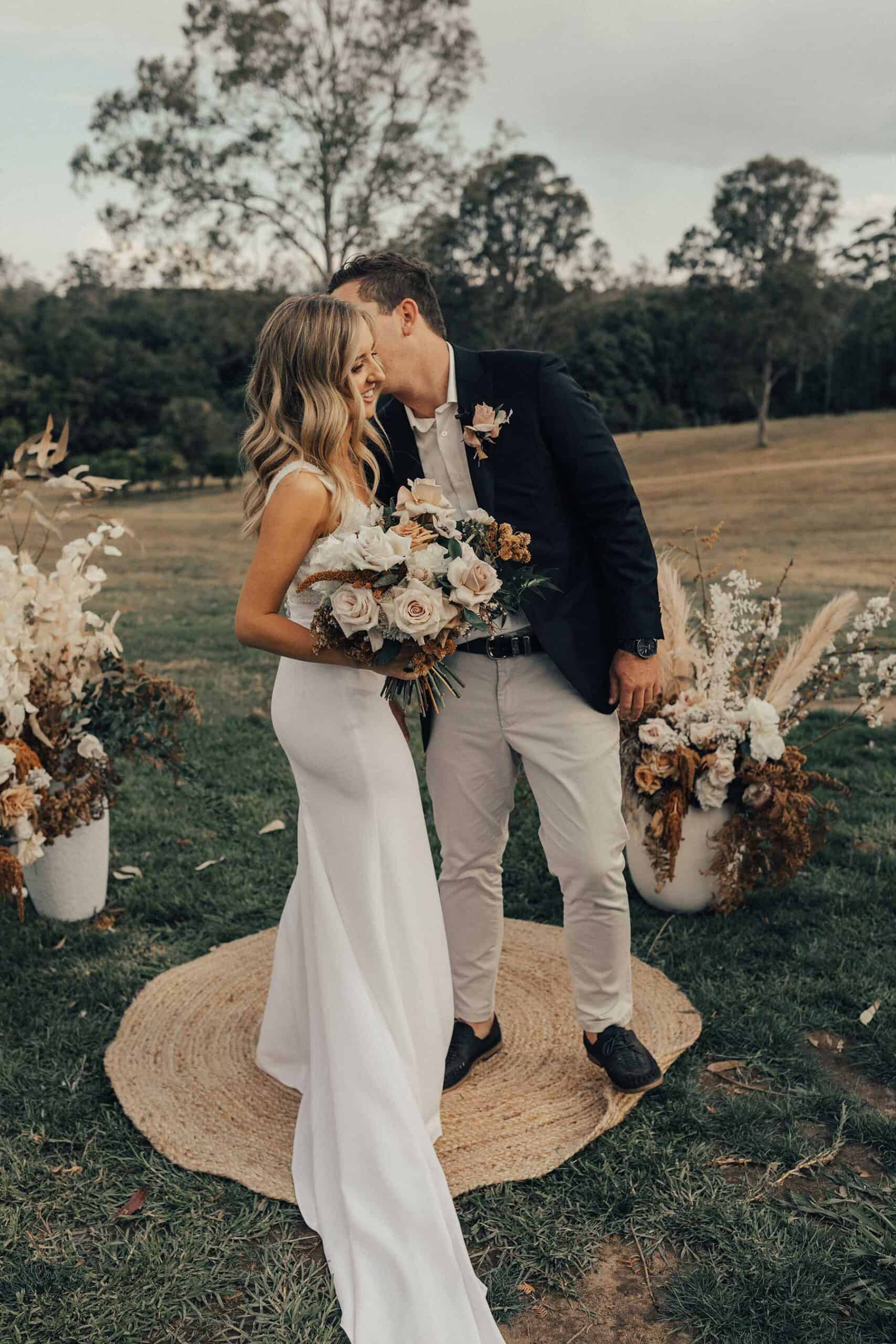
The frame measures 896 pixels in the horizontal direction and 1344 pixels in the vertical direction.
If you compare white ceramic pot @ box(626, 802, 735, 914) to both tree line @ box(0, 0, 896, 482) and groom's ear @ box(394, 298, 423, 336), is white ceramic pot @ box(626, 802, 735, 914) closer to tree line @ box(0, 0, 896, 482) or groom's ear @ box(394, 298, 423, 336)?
groom's ear @ box(394, 298, 423, 336)

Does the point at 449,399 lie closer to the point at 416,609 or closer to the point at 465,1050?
the point at 416,609

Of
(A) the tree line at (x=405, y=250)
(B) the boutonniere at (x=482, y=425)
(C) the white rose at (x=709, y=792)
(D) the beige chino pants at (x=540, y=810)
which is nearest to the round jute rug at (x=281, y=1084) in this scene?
(D) the beige chino pants at (x=540, y=810)

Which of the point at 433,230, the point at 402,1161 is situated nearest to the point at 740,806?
the point at 402,1161

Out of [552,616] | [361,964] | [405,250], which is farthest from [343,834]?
[405,250]

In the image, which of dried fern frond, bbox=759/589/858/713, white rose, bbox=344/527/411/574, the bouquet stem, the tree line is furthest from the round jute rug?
the tree line

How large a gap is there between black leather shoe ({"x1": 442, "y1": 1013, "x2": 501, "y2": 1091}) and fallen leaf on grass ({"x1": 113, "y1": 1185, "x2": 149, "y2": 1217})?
2.96 ft

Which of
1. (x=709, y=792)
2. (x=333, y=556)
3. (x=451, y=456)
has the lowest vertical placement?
(x=709, y=792)

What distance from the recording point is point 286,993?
3.25 metres

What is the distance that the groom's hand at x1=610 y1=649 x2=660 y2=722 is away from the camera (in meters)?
3.10

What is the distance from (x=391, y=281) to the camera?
10.5 ft

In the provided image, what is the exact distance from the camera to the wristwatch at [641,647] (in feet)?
10.1

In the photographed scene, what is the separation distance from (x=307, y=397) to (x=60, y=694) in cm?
198

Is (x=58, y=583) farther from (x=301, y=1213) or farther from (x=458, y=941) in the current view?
(x=301, y=1213)

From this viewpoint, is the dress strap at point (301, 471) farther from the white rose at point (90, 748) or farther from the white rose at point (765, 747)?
the white rose at point (765, 747)
